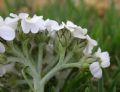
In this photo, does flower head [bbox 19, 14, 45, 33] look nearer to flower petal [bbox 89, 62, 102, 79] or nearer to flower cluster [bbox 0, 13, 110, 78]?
flower cluster [bbox 0, 13, 110, 78]

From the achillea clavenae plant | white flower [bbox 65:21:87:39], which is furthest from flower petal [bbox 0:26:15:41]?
white flower [bbox 65:21:87:39]

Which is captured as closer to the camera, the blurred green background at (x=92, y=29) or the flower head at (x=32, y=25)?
the flower head at (x=32, y=25)

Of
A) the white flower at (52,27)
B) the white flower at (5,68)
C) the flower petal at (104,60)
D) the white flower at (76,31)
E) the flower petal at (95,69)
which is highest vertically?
the white flower at (52,27)

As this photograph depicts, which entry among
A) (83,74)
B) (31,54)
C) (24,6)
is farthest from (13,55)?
(24,6)

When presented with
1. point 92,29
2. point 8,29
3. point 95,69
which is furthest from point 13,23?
point 92,29

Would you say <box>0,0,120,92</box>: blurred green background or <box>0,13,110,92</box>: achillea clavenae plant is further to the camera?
<box>0,0,120,92</box>: blurred green background

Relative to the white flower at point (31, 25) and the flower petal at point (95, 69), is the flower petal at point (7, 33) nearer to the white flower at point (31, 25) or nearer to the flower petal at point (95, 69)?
the white flower at point (31, 25)

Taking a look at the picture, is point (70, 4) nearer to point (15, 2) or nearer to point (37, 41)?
point (15, 2)

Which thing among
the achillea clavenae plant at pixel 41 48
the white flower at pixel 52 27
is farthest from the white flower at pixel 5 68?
the white flower at pixel 52 27
